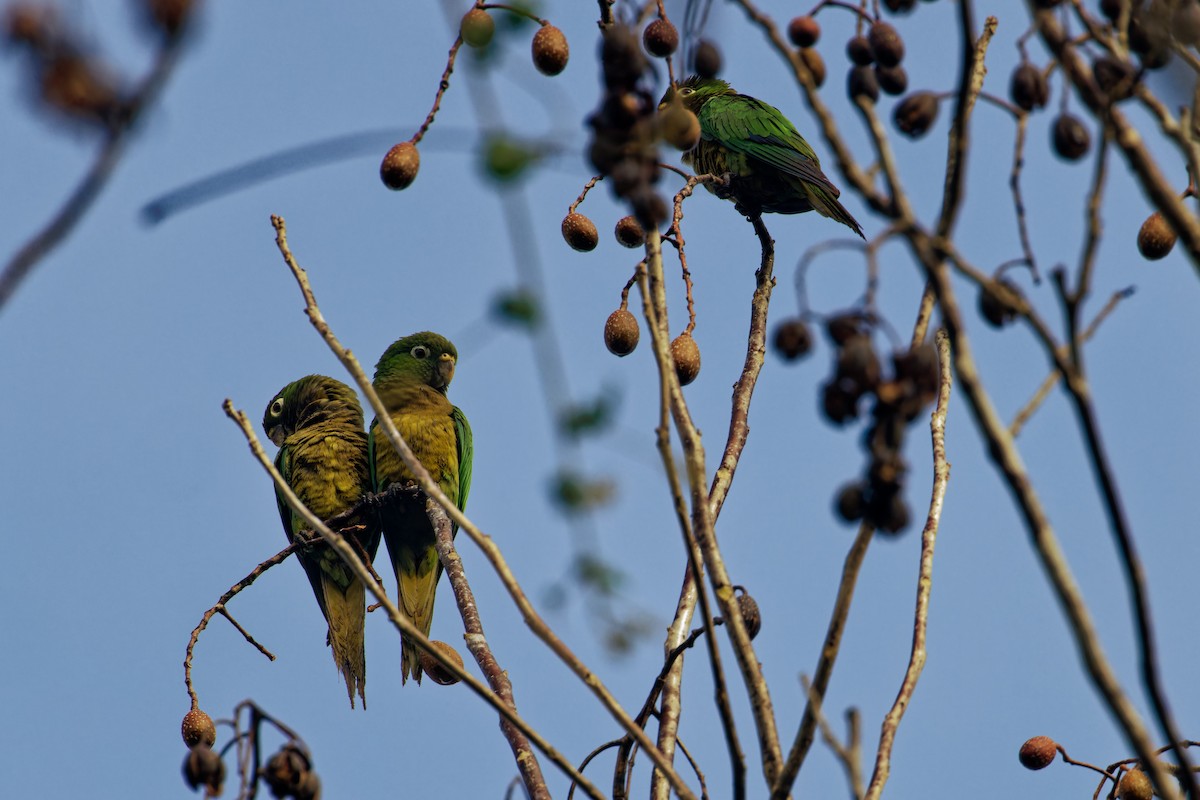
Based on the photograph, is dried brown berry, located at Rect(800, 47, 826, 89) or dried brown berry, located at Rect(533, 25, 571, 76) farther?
dried brown berry, located at Rect(533, 25, 571, 76)

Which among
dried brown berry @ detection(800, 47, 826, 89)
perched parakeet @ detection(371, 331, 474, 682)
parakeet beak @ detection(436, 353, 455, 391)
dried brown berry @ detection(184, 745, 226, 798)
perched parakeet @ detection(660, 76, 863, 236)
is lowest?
dried brown berry @ detection(184, 745, 226, 798)

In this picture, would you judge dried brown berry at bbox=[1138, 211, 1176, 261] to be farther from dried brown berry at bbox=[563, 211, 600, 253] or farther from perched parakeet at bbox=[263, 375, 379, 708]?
perched parakeet at bbox=[263, 375, 379, 708]

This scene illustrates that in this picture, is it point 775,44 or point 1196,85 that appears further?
point 1196,85

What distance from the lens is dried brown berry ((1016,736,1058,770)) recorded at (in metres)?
3.71

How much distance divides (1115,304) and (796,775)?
104 centimetres

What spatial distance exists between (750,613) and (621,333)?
52.1 inches

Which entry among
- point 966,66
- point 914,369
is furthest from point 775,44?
point 914,369

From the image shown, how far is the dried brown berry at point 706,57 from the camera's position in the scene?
116 inches

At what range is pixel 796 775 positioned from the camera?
7.73 ft

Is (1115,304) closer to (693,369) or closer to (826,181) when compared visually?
(693,369)

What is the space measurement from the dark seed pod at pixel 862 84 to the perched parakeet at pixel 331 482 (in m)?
4.60

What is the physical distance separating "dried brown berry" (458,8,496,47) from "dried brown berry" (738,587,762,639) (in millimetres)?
1470

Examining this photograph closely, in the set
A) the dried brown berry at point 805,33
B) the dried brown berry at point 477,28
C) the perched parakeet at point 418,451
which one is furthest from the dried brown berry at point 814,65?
the perched parakeet at point 418,451

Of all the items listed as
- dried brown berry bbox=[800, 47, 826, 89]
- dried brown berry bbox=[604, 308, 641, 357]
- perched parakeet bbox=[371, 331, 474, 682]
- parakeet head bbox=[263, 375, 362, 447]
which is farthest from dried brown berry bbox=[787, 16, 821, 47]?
parakeet head bbox=[263, 375, 362, 447]
